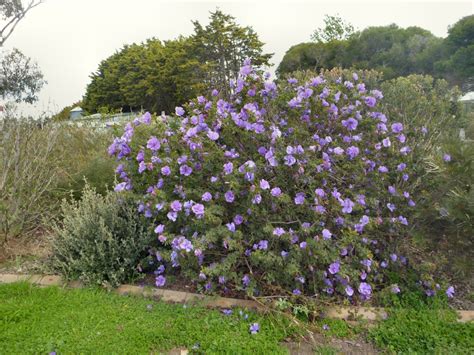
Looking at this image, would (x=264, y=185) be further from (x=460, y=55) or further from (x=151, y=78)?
(x=151, y=78)

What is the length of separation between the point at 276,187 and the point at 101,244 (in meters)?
1.40

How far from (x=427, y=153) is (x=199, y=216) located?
2.01m

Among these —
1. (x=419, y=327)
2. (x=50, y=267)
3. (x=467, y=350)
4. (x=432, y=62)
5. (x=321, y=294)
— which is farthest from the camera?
(x=432, y=62)

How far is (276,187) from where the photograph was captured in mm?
2639

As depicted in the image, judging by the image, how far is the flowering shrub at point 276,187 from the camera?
260 cm

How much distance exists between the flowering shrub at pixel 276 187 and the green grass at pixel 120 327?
0.26 metres

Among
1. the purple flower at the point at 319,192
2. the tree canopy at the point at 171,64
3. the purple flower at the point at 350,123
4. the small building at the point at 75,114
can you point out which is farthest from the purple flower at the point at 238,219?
the tree canopy at the point at 171,64

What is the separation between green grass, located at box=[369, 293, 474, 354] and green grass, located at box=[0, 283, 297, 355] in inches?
22.2

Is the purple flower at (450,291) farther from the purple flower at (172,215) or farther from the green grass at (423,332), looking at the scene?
the purple flower at (172,215)

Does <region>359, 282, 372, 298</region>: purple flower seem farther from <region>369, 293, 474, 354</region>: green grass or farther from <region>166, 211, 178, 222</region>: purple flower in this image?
<region>166, 211, 178, 222</region>: purple flower

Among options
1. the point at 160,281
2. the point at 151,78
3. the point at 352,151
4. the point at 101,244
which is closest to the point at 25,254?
the point at 101,244

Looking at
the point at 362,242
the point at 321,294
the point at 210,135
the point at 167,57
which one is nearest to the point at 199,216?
the point at 210,135

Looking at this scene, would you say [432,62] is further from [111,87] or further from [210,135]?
[111,87]

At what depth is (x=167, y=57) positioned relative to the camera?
3347 cm
